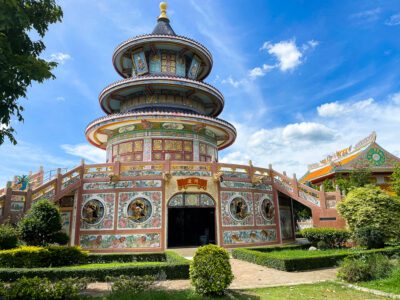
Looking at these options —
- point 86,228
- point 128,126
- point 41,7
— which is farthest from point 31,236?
point 128,126

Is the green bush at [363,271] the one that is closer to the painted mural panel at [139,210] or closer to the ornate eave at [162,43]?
the painted mural panel at [139,210]

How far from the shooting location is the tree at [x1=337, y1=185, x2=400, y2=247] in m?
17.7

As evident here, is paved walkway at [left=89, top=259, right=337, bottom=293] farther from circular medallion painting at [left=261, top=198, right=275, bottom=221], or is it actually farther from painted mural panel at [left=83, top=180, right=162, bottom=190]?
circular medallion painting at [left=261, top=198, right=275, bottom=221]

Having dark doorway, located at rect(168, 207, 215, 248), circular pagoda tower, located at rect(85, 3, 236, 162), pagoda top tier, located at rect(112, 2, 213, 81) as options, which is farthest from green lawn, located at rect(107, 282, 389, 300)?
pagoda top tier, located at rect(112, 2, 213, 81)

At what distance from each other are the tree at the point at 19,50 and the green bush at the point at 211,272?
7099 mm

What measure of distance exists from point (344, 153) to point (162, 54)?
90.4ft

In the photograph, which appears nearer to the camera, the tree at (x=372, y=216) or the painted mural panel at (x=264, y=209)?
the tree at (x=372, y=216)

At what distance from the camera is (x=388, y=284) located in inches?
394

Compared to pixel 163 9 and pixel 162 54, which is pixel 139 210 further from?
pixel 163 9

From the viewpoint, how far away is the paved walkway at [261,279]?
11.0m

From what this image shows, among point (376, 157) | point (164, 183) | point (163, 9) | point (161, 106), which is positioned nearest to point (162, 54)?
point (161, 106)

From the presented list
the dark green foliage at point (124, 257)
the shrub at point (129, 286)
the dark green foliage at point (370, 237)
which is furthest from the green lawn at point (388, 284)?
the dark green foliage at point (124, 257)

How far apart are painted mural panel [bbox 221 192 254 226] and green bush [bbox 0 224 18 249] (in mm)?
12259

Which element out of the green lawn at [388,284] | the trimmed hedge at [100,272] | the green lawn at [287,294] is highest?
the trimmed hedge at [100,272]
